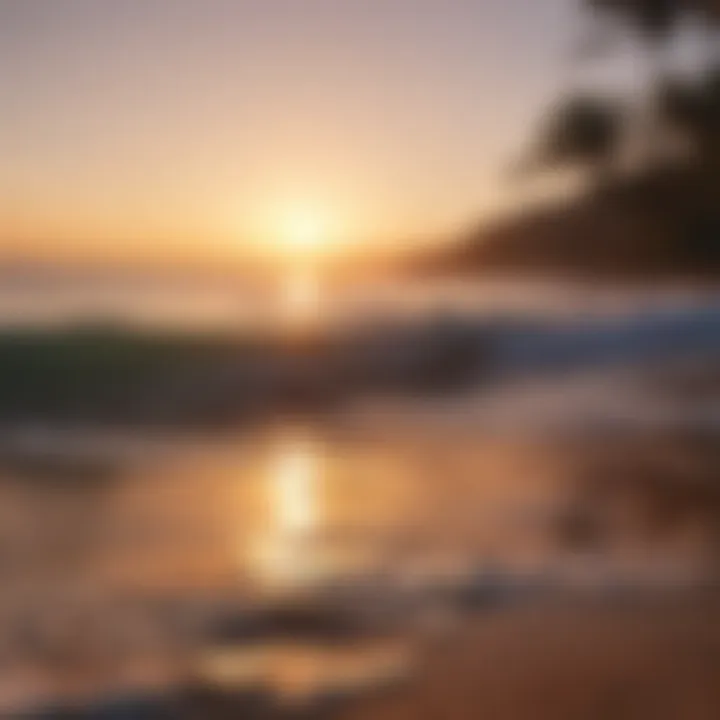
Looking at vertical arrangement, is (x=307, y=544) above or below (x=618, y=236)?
below

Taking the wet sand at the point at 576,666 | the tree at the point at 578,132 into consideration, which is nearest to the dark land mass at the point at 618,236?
the tree at the point at 578,132

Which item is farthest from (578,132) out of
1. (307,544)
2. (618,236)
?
(307,544)

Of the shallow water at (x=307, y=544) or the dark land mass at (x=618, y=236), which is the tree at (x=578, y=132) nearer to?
the dark land mass at (x=618, y=236)

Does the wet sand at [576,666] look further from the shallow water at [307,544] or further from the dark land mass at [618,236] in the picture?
the dark land mass at [618,236]

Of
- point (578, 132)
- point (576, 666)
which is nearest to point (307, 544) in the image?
point (576, 666)

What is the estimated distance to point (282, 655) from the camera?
2.01 feet

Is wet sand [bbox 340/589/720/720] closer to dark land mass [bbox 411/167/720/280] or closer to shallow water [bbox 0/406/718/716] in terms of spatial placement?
shallow water [bbox 0/406/718/716]

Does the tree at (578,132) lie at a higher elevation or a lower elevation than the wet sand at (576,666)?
higher

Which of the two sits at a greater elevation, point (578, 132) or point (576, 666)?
point (578, 132)

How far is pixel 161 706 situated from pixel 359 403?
0.59 ft

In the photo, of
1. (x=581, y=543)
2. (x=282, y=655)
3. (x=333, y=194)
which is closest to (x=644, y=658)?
(x=581, y=543)

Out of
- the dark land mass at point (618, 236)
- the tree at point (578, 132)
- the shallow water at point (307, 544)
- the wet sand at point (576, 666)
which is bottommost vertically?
the wet sand at point (576, 666)

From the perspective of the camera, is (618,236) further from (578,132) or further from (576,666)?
(576,666)

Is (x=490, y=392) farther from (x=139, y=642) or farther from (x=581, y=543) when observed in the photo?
(x=139, y=642)
